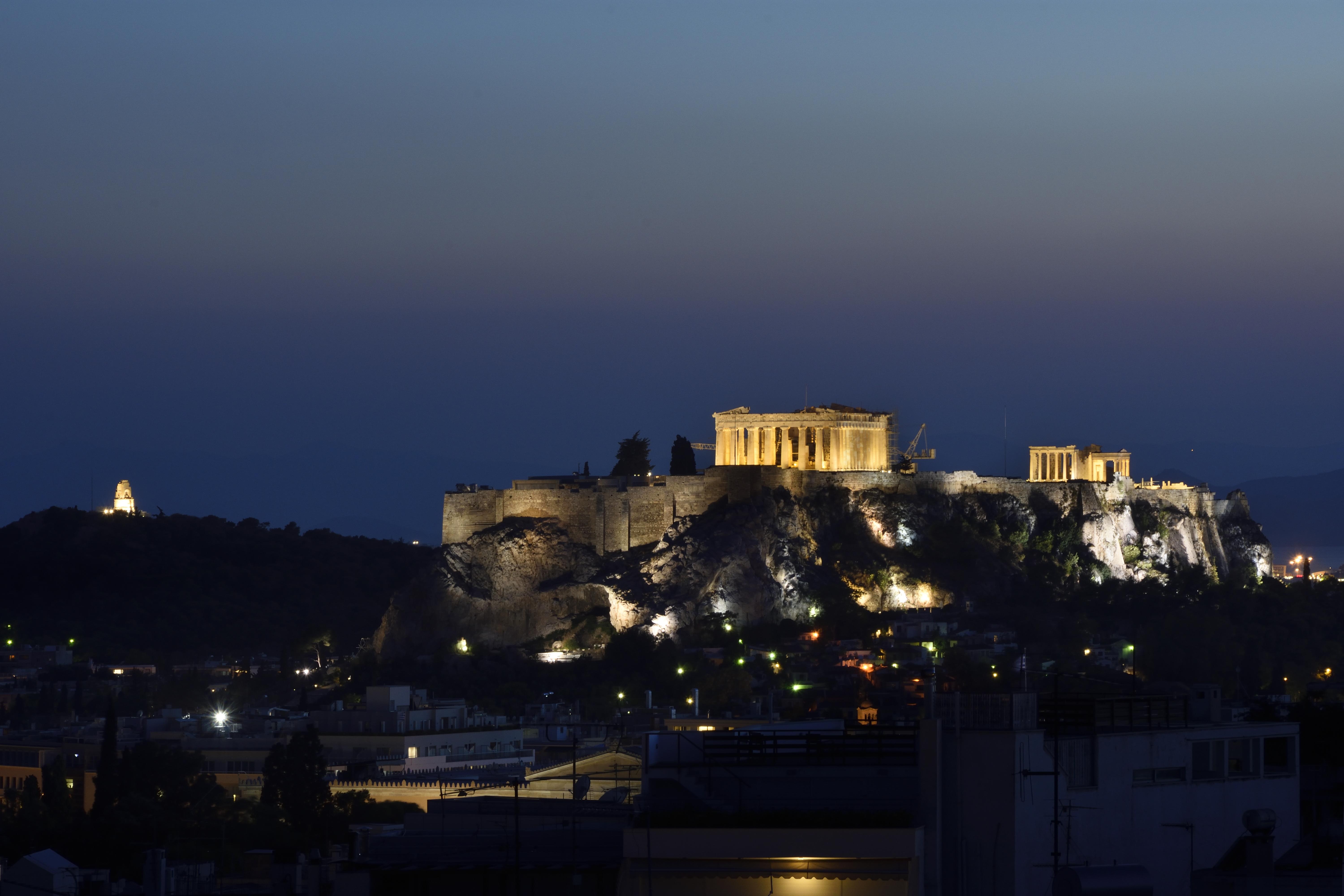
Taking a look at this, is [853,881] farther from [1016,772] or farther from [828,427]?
[828,427]

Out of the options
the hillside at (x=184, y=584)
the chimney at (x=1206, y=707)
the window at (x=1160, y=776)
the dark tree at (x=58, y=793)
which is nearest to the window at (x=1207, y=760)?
the window at (x=1160, y=776)

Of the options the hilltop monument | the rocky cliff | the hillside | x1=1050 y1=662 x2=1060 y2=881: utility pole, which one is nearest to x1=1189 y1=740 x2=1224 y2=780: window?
x1=1050 y1=662 x2=1060 y2=881: utility pole

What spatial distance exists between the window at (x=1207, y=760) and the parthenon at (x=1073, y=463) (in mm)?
95709

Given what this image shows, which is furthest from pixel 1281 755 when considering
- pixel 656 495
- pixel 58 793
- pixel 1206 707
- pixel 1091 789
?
pixel 656 495

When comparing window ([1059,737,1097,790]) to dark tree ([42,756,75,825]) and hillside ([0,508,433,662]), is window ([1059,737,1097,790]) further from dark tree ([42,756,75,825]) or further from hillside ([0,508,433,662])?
hillside ([0,508,433,662])

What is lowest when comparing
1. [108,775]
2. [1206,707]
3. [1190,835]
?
[108,775]

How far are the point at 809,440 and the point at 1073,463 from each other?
20491mm

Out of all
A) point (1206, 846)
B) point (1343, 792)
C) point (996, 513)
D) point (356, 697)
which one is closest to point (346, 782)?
point (356, 697)

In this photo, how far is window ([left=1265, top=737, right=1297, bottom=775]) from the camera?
95.8ft

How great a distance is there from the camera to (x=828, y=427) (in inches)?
4313

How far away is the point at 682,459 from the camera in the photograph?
112 m

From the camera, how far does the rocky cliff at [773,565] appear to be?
10281cm

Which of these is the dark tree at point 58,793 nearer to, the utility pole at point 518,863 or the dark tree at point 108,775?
the dark tree at point 108,775

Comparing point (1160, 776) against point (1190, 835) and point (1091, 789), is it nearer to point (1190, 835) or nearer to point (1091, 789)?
point (1190, 835)
